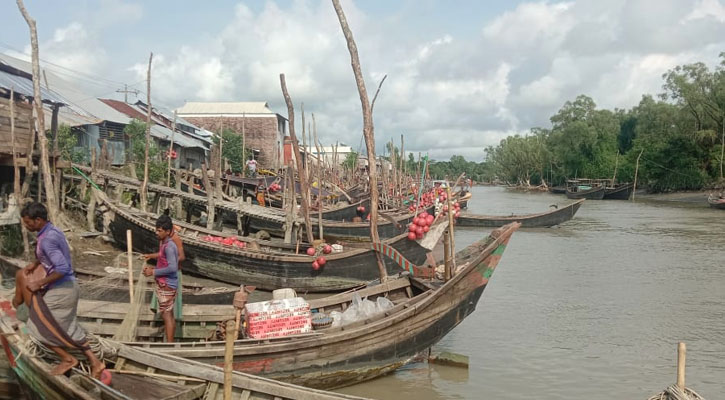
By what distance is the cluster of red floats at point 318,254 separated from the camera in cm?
1002

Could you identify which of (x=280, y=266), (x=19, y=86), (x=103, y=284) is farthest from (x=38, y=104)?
(x=280, y=266)

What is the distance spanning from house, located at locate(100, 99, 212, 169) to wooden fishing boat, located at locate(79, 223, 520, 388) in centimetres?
1776

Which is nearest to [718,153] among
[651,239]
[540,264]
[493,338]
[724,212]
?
[724,212]

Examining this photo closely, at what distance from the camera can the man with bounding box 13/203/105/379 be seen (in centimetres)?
416

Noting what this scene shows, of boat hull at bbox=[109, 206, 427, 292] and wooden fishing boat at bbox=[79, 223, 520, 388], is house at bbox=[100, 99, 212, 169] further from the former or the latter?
wooden fishing boat at bbox=[79, 223, 520, 388]

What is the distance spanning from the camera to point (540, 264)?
15461 millimetres

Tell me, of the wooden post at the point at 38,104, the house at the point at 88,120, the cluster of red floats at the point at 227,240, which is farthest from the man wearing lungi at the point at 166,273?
the house at the point at 88,120

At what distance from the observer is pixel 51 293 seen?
4.25 metres

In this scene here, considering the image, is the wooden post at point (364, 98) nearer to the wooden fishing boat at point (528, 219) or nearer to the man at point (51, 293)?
the man at point (51, 293)

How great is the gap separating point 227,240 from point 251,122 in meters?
27.8

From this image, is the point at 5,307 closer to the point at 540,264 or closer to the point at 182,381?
the point at 182,381

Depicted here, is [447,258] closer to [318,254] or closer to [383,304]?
[383,304]

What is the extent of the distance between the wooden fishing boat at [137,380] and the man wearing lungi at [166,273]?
1.07 m

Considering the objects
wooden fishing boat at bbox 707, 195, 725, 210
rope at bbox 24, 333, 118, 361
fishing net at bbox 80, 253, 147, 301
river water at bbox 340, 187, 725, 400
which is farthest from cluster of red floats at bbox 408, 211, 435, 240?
wooden fishing boat at bbox 707, 195, 725, 210
